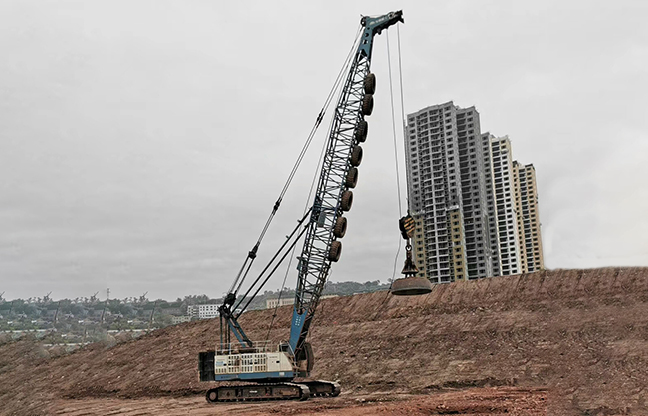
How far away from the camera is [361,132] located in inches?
954

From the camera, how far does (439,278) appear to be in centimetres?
5450

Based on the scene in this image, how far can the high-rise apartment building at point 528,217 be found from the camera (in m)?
63.4

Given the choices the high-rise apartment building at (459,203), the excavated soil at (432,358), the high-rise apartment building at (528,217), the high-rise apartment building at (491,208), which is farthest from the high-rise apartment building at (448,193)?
the excavated soil at (432,358)

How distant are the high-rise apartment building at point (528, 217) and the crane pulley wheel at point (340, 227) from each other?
4136 cm

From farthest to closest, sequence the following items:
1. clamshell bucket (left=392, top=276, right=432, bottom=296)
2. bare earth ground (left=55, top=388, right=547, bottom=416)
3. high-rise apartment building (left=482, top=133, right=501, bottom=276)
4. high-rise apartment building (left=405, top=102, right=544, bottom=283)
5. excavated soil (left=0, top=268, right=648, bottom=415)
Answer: high-rise apartment building (left=482, top=133, right=501, bottom=276) → high-rise apartment building (left=405, top=102, right=544, bottom=283) → excavated soil (left=0, top=268, right=648, bottom=415) → bare earth ground (left=55, top=388, right=547, bottom=416) → clamshell bucket (left=392, top=276, right=432, bottom=296)

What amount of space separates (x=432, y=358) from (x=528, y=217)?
43219mm

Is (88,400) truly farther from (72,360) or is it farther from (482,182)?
(482,182)

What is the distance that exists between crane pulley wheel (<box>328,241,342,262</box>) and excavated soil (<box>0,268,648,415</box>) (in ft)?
18.6

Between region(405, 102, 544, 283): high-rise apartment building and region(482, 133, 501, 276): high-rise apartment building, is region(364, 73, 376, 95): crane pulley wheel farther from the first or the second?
region(482, 133, 501, 276): high-rise apartment building

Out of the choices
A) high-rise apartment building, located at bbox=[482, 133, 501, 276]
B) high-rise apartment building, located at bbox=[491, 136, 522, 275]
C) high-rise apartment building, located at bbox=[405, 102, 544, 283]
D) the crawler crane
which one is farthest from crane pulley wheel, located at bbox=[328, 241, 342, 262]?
high-rise apartment building, located at bbox=[491, 136, 522, 275]

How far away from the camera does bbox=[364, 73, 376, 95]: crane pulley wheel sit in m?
24.2

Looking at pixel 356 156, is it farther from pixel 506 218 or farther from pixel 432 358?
pixel 506 218

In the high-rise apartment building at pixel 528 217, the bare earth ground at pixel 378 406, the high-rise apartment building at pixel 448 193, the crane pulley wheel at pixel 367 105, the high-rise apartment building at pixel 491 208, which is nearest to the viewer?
the bare earth ground at pixel 378 406

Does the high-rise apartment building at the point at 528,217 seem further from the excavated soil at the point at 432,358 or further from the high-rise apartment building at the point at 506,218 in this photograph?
the excavated soil at the point at 432,358
